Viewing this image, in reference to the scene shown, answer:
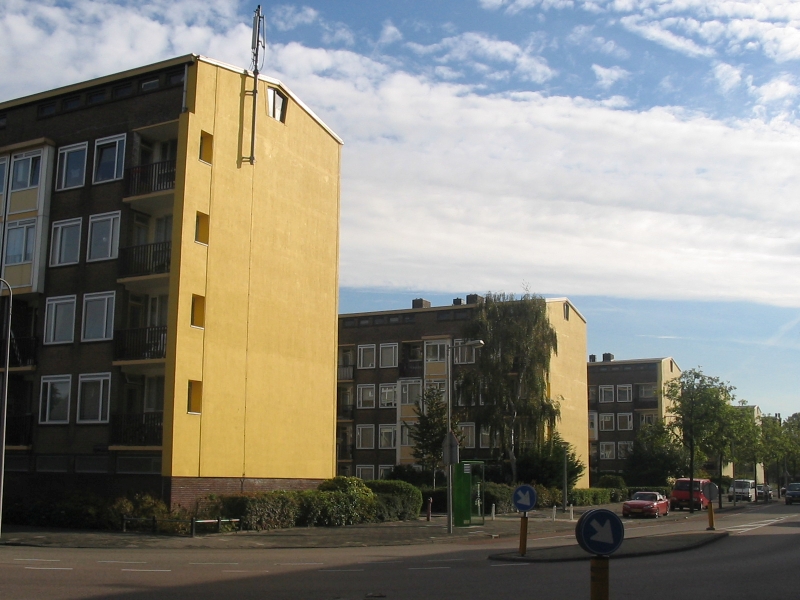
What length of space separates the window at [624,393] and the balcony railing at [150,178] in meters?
65.8

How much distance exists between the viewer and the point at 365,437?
6322 centimetres

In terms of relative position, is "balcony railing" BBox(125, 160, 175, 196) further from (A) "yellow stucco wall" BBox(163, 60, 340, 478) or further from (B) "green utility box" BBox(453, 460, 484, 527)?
(B) "green utility box" BBox(453, 460, 484, 527)

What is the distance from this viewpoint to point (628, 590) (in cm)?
1408

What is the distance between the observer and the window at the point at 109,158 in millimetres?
33156

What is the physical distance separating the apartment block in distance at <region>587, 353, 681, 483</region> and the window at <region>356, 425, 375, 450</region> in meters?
32.0

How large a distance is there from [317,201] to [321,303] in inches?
182

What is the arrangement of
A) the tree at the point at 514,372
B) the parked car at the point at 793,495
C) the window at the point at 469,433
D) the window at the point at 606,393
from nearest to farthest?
the tree at the point at 514,372 → the window at the point at 469,433 → the parked car at the point at 793,495 → the window at the point at 606,393

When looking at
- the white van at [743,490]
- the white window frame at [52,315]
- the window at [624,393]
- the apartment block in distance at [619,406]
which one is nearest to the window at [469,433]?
the white van at [743,490]

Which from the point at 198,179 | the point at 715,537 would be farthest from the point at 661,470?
the point at 198,179

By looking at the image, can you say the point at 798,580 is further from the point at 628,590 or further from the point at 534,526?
the point at 534,526

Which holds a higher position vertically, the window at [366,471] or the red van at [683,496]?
the window at [366,471]

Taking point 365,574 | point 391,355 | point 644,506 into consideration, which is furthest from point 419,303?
point 365,574

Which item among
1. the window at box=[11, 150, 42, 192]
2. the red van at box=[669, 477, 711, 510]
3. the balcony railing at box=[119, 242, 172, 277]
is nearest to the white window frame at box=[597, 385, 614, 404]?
the red van at box=[669, 477, 711, 510]

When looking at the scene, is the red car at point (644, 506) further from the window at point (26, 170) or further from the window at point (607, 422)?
the window at point (607, 422)
